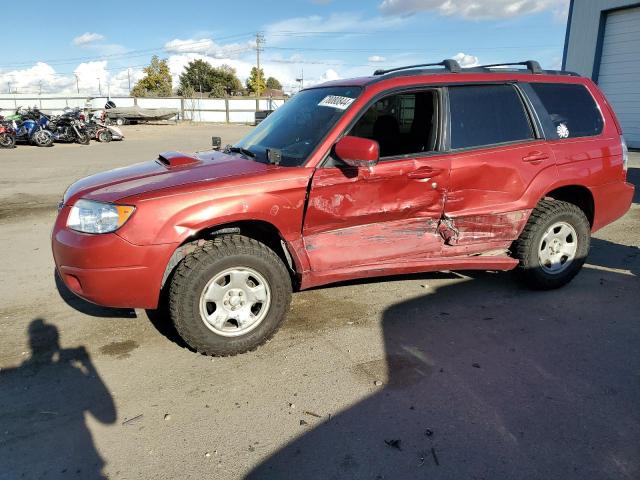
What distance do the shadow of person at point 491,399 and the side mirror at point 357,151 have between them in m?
1.32

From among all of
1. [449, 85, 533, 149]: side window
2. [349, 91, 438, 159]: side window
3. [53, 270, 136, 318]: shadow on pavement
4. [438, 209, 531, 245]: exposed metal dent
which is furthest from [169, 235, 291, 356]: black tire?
[449, 85, 533, 149]: side window

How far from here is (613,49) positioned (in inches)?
634

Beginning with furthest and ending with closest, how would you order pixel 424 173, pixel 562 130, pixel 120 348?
pixel 562 130
pixel 424 173
pixel 120 348

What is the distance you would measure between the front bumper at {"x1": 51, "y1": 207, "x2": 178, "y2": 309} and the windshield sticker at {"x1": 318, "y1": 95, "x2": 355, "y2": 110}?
1637 mm

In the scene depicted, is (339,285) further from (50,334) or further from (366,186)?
(50,334)

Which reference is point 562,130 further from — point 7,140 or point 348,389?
point 7,140

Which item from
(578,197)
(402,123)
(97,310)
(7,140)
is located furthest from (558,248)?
(7,140)

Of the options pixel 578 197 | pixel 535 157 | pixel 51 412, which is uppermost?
pixel 535 157

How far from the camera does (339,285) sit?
4.66 meters

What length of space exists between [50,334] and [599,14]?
18758 mm

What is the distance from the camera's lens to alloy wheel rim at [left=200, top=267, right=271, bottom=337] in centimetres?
325

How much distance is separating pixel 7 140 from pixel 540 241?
19.4 m

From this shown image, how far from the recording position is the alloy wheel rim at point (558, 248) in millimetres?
4371

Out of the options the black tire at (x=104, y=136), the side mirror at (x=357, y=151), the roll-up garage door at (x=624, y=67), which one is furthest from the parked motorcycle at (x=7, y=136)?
the roll-up garage door at (x=624, y=67)
